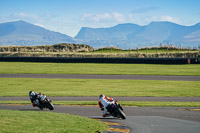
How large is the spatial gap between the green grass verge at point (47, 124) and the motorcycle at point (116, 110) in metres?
1.44

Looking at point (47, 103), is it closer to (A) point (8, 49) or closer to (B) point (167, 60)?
(B) point (167, 60)

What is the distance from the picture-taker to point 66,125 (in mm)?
13594

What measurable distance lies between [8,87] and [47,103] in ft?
51.4

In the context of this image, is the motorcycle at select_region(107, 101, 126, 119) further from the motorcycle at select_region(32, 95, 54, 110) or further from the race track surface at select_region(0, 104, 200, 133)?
the motorcycle at select_region(32, 95, 54, 110)

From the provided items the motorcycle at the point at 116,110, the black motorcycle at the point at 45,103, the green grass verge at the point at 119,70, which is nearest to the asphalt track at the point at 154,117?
the motorcycle at the point at 116,110

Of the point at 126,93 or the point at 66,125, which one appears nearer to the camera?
the point at 66,125

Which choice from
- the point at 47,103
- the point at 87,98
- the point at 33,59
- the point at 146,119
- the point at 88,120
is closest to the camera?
the point at 88,120

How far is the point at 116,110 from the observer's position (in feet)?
52.5

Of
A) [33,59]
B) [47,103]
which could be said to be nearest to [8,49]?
[33,59]

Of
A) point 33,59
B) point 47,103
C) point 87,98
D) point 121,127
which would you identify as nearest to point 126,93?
point 87,98

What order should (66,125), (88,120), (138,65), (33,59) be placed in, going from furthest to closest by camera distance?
(33,59)
(138,65)
(88,120)
(66,125)

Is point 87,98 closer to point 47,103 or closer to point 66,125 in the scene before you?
point 47,103

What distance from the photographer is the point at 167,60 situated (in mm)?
62688

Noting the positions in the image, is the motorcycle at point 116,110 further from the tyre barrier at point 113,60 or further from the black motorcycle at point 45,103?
the tyre barrier at point 113,60
